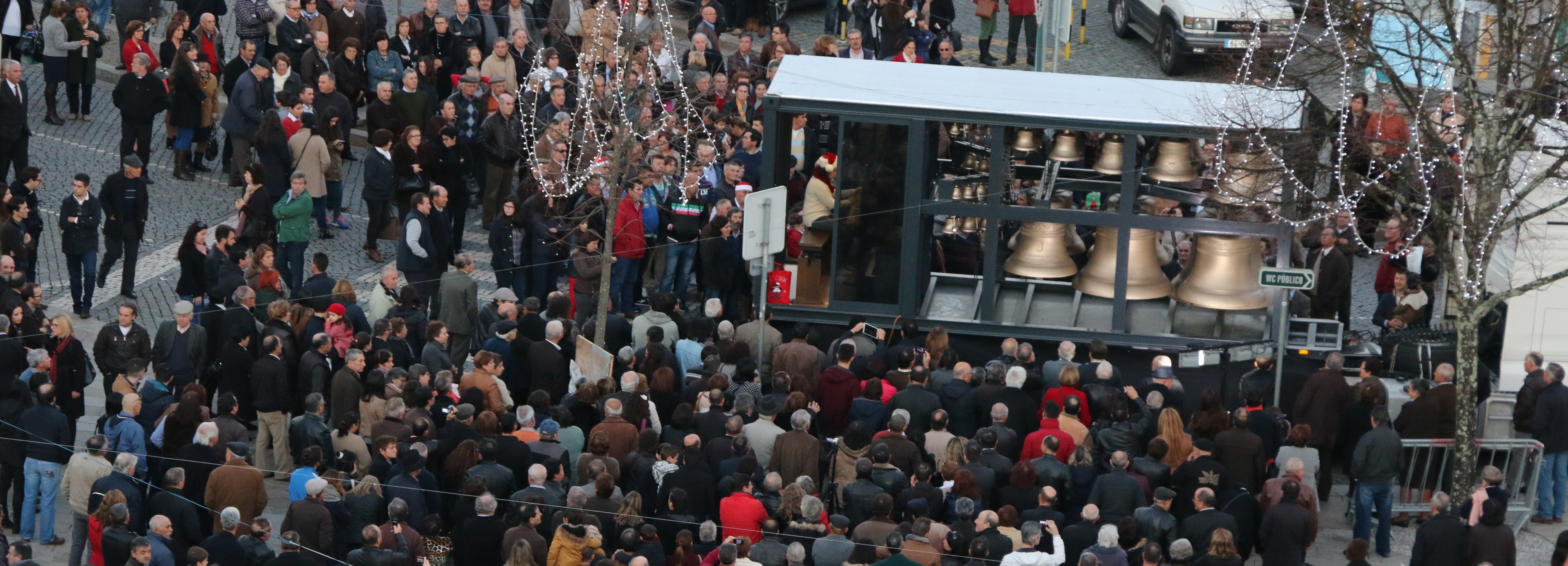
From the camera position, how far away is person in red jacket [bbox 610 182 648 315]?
55.8 feet

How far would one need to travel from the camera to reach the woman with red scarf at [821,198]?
16.3m

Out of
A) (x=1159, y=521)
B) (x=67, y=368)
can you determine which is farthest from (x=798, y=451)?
(x=67, y=368)

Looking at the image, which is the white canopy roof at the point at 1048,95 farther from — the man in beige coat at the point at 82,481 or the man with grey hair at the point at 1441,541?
the man in beige coat at the point at 82,481

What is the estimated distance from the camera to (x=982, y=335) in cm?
1596

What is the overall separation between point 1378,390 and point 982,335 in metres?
3.31

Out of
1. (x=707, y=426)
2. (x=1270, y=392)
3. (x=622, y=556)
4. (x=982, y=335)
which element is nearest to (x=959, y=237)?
(x=982, y=335)

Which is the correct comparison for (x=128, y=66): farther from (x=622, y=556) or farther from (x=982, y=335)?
(x=622, y=556)

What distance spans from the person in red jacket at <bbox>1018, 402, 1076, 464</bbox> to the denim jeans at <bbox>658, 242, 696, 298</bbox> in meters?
4.90

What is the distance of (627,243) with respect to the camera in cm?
1705

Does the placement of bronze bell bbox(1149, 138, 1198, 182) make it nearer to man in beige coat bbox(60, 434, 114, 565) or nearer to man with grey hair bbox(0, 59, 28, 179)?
man in beige coat bbox(60, 434, 114, 565)

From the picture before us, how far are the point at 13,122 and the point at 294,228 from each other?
3776 millimetres

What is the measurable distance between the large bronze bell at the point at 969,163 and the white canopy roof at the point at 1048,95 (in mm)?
866

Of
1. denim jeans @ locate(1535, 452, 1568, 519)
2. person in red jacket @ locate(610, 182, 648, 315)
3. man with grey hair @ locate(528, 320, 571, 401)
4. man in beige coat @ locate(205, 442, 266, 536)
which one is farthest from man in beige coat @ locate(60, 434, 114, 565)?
denim jeans @ locate(1535, 452, 1568, 519)

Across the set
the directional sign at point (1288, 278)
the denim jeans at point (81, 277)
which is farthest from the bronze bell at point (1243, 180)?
the denim jeans at point (81, 277)
